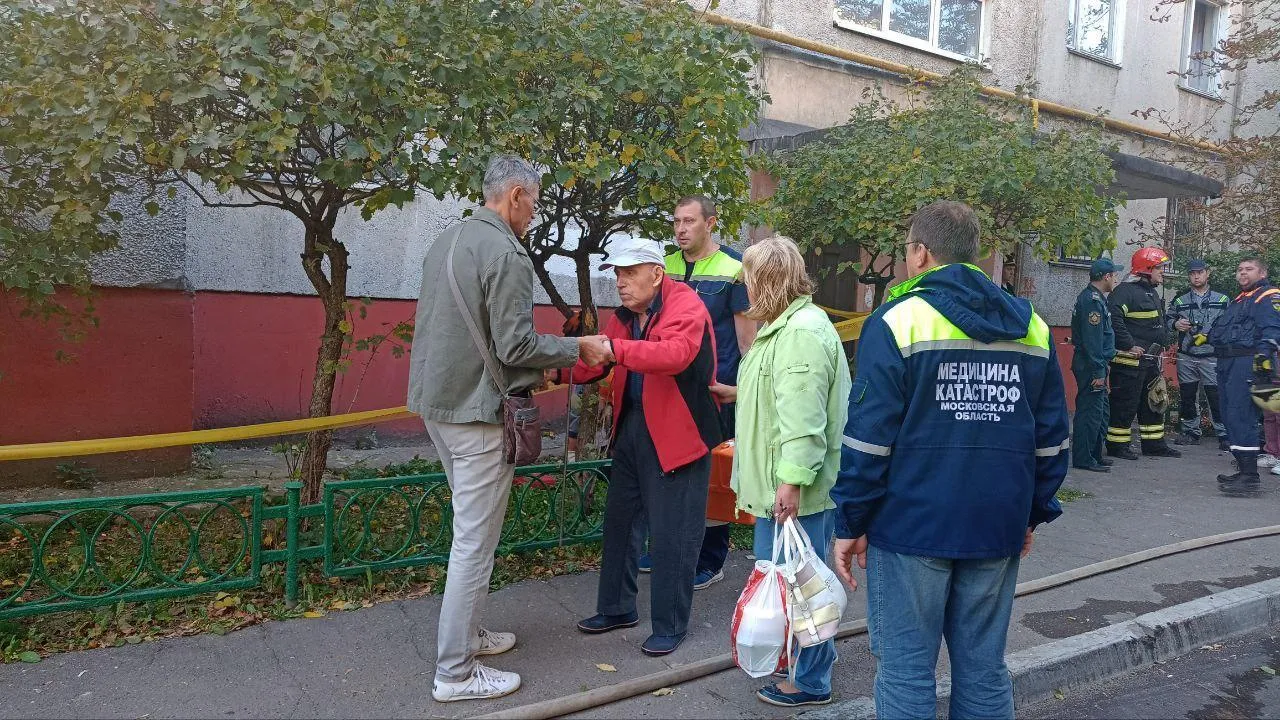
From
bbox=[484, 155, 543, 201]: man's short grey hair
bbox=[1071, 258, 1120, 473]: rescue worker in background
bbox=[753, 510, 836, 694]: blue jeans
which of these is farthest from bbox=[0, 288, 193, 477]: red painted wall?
bbox=[1071, 258, 1120, 473]: rescue worker in background

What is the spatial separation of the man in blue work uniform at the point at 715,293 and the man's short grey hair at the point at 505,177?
124 centimetres

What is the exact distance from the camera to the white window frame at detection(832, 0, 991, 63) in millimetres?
11391

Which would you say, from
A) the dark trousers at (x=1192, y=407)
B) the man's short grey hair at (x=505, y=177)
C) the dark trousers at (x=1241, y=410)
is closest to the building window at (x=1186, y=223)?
the dark trousers at (x=1192, y=407)

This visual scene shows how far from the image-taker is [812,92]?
35.9 feet

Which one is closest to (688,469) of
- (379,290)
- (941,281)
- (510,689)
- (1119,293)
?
(510,689)

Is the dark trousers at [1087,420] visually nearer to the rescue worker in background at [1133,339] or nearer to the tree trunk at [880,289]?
the rescue worker in background at [1133,339]

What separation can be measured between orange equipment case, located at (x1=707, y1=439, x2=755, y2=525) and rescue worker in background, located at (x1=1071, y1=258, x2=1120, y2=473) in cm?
566

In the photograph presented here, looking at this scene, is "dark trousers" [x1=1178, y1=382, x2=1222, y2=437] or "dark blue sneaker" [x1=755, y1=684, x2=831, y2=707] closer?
"dark blue sneaker" [x1=755, y1=684, x2=831, y2=707]

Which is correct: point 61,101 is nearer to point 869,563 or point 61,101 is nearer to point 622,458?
point 622,458

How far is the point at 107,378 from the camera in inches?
255

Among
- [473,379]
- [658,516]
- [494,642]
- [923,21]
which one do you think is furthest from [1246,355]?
[473,379]

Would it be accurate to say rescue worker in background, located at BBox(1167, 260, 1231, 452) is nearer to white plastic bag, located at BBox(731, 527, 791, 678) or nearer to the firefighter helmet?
the firefighter helmet

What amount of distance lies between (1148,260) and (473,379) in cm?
833

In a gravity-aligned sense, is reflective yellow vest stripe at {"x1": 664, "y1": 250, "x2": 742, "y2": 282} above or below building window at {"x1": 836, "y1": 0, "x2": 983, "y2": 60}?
below
